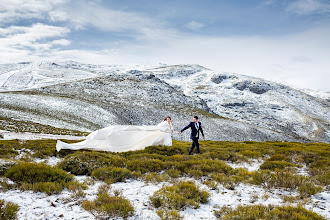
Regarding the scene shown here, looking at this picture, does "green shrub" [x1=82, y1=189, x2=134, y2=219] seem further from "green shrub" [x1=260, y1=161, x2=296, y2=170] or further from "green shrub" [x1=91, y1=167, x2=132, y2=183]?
"green shrub" [x1=260, y1=161, x2=296, y2=170]

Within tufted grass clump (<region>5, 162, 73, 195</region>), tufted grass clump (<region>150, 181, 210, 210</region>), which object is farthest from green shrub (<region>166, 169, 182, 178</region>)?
tufted grass clump (<region>5, 162, 73, 195</region>)

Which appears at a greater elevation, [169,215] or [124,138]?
[169,215]

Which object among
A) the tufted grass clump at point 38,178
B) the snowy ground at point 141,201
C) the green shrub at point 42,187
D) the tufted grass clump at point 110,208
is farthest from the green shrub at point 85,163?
the tufted grass clump at point 110,208

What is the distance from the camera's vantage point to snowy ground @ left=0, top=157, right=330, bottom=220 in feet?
18.6

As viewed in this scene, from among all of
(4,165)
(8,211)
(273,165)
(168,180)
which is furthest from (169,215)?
(273,165)

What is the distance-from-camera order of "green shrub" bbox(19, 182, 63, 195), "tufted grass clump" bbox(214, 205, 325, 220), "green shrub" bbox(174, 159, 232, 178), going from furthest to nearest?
"green shrub" bbox(174, 159, 232, 178) < "green shrub" bbox(19, 182, 63, 195) < "tufted grass clump" bbox(214, 205, 325, 220)

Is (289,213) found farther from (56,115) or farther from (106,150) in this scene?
(56,115)

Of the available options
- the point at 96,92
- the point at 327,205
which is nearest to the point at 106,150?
the point at 327,205

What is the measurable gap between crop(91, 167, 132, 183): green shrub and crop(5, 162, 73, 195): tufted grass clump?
46.9 inches

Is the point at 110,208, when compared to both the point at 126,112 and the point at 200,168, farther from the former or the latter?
the point at 126,112

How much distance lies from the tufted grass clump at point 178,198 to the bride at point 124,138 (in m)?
9.59

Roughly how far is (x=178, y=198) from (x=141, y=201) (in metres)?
1.35

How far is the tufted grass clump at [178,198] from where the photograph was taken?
6.36 m

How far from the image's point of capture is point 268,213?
5656mm
